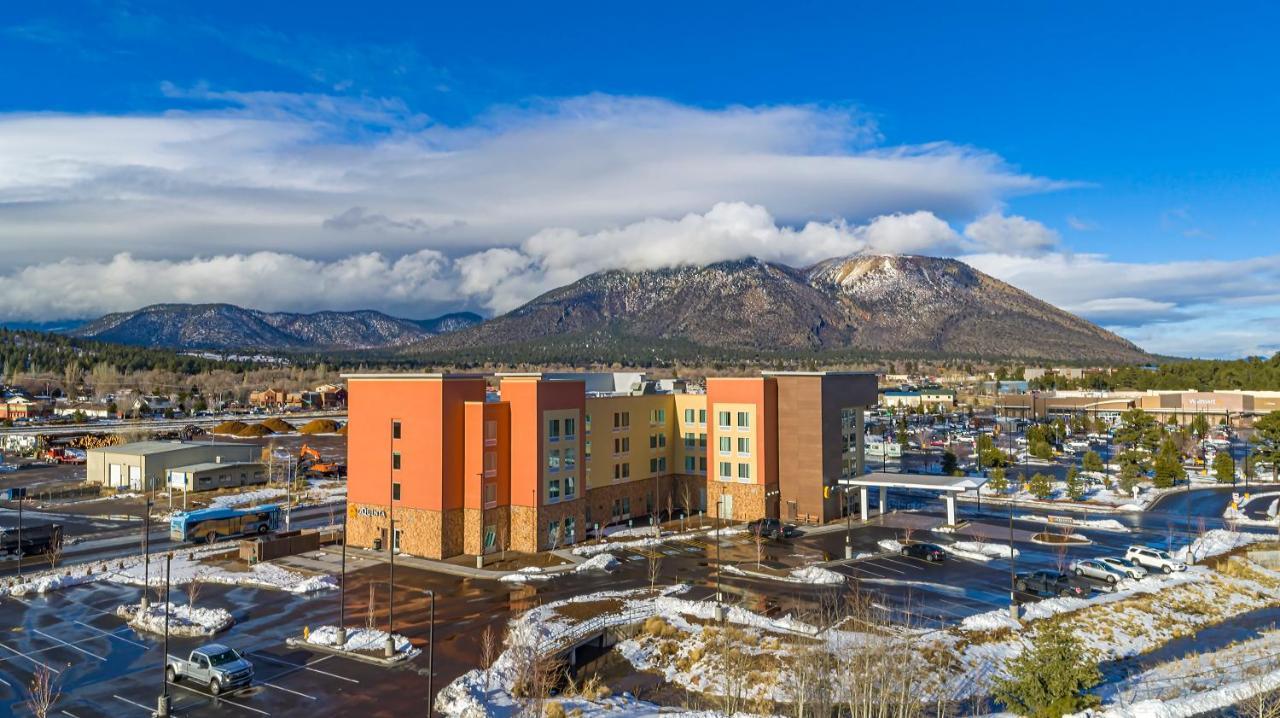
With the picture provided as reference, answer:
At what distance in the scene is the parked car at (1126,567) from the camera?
47031mm

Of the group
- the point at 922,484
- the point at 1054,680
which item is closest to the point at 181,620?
the point at 1054,680

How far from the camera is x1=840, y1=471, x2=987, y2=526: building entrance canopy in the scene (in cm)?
6219

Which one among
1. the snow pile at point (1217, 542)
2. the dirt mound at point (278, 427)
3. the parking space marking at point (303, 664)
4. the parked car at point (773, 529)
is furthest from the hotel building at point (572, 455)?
the dirt mound at point (278, 427)

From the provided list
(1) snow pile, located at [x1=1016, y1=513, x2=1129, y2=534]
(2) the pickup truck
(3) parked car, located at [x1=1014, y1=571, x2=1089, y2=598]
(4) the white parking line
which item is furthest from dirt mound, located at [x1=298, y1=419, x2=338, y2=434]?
(3) parked car, located at [x1=1014, y1=571, x2=1089, y2=598]

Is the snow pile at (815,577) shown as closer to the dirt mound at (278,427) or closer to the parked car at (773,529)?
the parked car at (773,529)

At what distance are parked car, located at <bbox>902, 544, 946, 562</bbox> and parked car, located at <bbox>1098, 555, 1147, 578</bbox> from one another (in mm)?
8977

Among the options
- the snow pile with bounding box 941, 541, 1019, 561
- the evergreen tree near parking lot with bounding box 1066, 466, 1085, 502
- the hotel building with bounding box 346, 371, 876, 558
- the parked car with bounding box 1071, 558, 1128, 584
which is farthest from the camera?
the evergreen tree near parking lot with bounding box 1066, 466, 1085, 502

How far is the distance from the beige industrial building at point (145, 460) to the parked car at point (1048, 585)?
260 feet

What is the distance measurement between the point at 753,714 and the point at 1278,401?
17145cm

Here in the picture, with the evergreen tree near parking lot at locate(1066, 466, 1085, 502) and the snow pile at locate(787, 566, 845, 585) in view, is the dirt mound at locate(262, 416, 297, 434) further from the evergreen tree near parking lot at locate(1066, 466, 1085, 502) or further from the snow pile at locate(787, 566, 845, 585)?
the evergreen tree near parking lot at locate(1066, 466, 1085, 502)

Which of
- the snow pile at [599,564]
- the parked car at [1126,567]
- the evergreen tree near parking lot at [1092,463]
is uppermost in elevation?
the evergreen tree near parking lot at [1092,463]

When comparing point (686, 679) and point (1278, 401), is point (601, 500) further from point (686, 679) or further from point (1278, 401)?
point (1278, 401)

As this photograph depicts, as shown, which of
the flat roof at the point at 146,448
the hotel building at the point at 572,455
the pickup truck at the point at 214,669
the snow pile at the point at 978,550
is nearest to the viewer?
the pickup truck at the point at 214,669

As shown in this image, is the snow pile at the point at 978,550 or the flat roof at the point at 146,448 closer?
the snow pile at the point at 978,550
